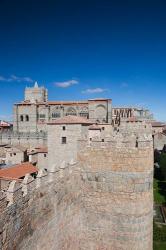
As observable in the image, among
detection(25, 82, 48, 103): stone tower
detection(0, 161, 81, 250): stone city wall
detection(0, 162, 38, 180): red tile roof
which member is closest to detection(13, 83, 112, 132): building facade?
detection(25, 82, 48, 103): stone tower

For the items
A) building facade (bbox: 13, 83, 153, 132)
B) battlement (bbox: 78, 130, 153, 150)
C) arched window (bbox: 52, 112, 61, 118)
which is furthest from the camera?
arched window (bbox: 52, 112, 61, 118)

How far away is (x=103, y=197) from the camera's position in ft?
29.4

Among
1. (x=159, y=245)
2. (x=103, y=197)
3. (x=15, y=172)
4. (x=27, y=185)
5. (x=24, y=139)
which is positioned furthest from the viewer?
(x=24, y=139)

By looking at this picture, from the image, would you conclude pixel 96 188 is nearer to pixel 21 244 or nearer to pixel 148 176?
pixel 148 176

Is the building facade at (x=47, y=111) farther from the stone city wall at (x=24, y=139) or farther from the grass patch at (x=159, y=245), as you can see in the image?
the grass patch at (x=159, y=245)

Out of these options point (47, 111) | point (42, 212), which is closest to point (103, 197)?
point (42, 212)

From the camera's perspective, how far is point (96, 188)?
902 centimetres

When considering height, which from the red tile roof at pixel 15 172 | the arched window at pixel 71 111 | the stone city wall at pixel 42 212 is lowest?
the red tile roof at pixel 15 172

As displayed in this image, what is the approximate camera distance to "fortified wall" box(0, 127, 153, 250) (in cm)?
809

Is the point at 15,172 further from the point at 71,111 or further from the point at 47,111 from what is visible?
the point at 71,111

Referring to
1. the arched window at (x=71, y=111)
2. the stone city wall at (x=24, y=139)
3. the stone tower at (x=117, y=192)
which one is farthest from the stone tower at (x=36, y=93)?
the stone tower at (x=117, y=192)

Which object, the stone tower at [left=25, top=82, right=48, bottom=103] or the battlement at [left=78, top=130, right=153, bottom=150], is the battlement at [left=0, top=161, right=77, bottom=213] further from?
the stone tower at [left=25, top=82, right=48, bottom=103]

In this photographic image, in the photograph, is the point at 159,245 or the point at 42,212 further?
the point at 159,245

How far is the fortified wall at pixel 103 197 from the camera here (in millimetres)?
8086
